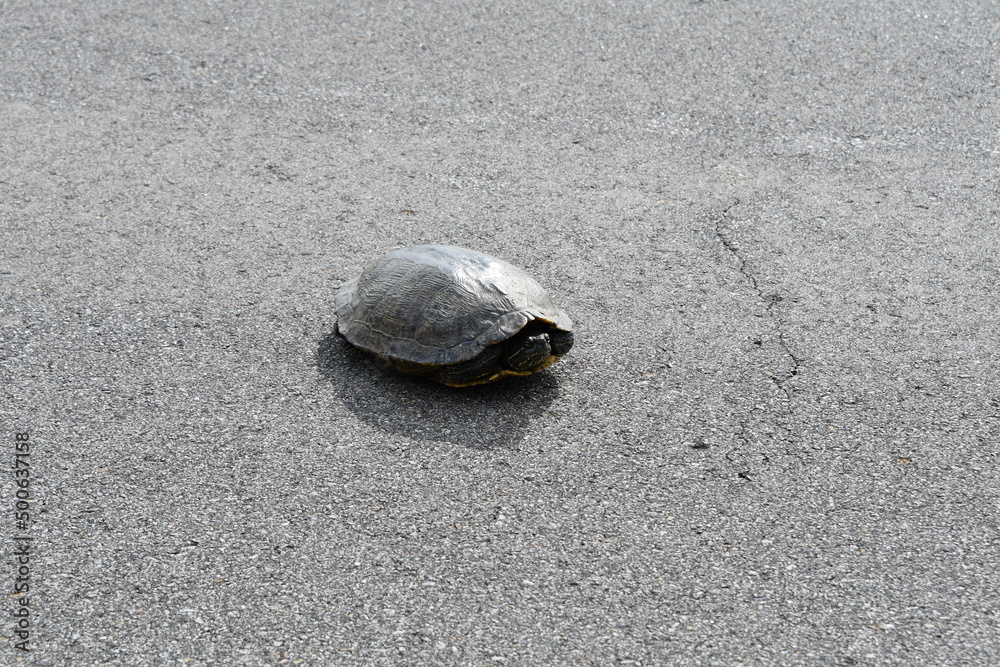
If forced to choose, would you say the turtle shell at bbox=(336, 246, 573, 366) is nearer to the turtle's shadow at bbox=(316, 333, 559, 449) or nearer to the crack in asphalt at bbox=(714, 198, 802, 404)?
the turtle's shadow at bbox=(316, 333, 559, 449)

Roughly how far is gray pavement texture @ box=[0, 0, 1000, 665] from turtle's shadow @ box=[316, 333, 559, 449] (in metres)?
0.02

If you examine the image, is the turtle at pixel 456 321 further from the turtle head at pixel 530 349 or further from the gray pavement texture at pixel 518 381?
the gray pavement texture at pixel 518 381

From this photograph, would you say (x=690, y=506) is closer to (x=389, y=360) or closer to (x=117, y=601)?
(x=389, y=360)

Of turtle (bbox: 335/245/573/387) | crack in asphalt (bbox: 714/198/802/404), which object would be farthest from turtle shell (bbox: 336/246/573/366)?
crack in asphalt (bbox: 714/198/802/404)

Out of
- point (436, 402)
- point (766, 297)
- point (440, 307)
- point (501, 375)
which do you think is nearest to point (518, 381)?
point (501, 375)

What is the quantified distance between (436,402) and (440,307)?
1.41 feet

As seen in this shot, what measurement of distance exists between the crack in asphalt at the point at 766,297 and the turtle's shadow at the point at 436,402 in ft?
3.52

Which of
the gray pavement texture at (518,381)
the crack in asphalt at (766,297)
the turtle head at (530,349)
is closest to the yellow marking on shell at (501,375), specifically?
the turtle head at (530,349)

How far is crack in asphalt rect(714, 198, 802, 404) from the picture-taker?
432 centimetres

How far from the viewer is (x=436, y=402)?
13.5ft

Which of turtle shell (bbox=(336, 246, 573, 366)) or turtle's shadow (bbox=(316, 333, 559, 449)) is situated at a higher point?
turtle shell (bbox=(336, 246, 573, 366))

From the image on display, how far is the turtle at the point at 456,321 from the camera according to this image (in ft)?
13.2

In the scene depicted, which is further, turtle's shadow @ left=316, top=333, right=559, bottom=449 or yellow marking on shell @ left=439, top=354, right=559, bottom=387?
yellow marking on shell @ left=439, top=354, right=559, bottom=387

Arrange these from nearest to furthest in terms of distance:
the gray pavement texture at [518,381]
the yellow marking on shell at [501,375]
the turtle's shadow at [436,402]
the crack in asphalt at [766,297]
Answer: the gray pavement texture at [518,381] → the turtle's shadow at [436,402] → the yellow marking on shell at [501,375] → the crack in asphalt at [766,297]
